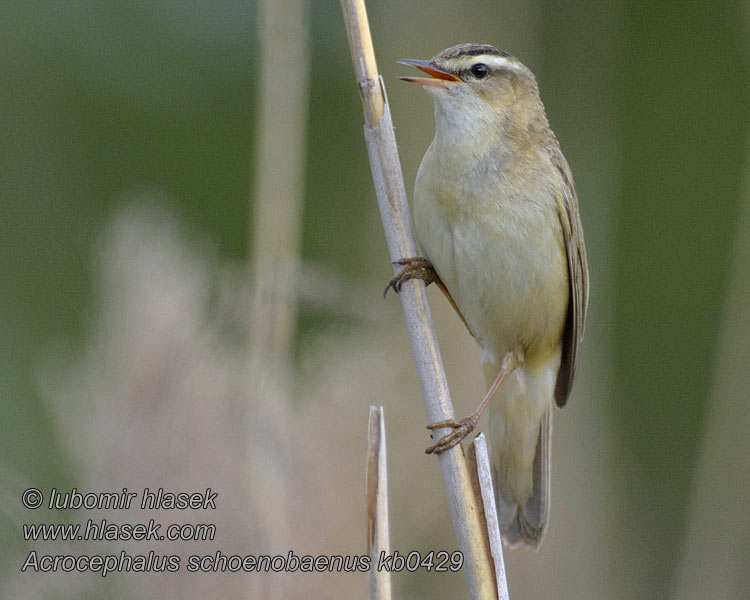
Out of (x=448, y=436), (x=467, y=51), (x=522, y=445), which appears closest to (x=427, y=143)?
(x=467, y=51)

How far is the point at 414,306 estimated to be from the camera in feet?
7.47

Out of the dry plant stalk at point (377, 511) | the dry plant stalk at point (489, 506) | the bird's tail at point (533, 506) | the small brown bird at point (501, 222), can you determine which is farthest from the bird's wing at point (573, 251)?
the dry plant stalk at point (377, 511)

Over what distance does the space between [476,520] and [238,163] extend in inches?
127

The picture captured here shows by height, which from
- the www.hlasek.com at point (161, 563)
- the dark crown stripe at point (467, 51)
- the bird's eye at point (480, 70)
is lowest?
the www.hlasek.com at point (161, 563)

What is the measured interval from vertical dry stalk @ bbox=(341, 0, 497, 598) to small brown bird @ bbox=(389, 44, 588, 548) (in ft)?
0.44

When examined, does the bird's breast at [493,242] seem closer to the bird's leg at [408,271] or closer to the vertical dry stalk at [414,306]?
the bird's leg at [408,271]

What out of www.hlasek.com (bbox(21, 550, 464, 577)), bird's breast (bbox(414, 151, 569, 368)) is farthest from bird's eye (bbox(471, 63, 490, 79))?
www.hlasek.com (bbox(21, 550, 464, 577))

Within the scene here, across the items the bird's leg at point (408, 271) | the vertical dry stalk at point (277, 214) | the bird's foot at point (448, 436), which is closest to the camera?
the bird's foot at point (448, 436)

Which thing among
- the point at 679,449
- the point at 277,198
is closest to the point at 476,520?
the point at 277,198

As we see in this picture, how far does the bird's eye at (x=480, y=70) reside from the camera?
9.05ft

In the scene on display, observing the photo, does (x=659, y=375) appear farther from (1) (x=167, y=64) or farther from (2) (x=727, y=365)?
(1) (x=167, y=64)

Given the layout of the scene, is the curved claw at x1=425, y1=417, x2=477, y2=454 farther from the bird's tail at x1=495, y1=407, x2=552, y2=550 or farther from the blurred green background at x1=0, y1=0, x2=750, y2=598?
the blurred green background at x1=0, y1=0, x2=750, y2=598

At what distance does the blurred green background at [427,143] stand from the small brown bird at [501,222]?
2.30 feet

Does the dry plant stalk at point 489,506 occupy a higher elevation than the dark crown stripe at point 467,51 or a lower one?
lower
